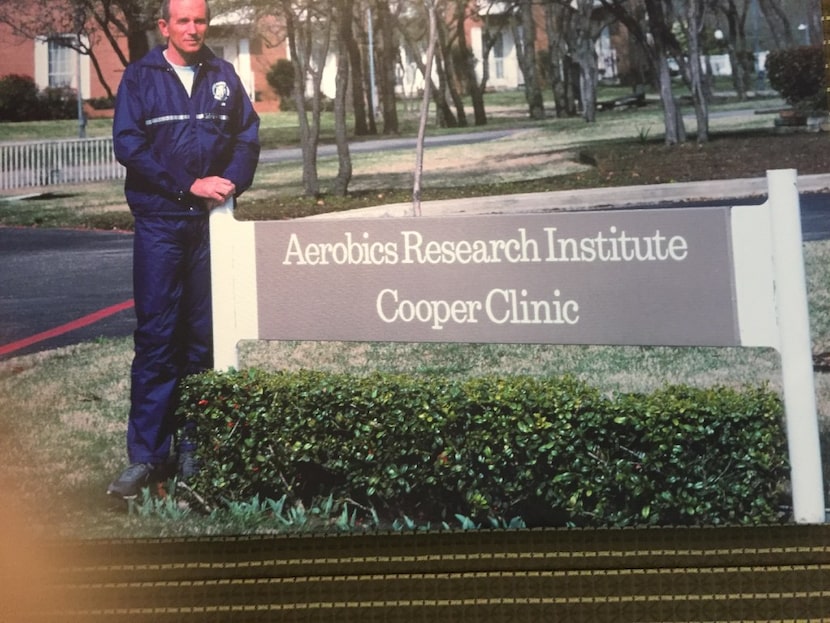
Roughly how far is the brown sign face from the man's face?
655 mm

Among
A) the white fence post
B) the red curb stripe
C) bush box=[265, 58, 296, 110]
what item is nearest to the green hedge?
the white fence post

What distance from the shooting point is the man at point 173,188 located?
3301mm

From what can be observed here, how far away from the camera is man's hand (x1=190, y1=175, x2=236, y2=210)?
3.30 m

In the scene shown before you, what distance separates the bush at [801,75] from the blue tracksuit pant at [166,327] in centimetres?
198

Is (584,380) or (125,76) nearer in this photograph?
(584,380)

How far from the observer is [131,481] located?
10.8 ft

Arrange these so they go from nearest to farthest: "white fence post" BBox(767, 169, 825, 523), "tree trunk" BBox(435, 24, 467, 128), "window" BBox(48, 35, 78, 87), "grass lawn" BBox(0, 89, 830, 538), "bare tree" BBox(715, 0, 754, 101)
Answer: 1. "white fence post" BBox(767, 169, 825, 523)
2. "grass lawn" BBox(0, 89, 830, 538)
3. "bare tree" BBox(715, 0, 754, 101)
4. "tree trunk" BBox(435, 24, 467, 128)
5. "window" BBox(48, 35, 78, 87)

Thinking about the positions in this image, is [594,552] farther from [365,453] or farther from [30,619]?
[30,619]

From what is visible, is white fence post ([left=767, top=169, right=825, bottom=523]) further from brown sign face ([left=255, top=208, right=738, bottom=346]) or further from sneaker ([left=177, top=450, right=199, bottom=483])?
sneaker ([left=177, top=450, right=199, bottom=483])

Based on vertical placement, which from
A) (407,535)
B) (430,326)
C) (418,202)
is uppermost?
(418,202)

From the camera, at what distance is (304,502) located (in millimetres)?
3189

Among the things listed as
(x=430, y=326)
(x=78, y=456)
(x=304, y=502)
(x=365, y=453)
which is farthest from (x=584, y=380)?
(x=78, y=456)

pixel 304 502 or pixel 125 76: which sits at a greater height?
pixel 125 76

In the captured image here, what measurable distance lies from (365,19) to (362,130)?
38cm
